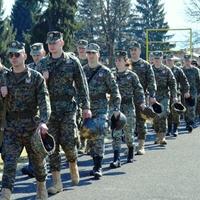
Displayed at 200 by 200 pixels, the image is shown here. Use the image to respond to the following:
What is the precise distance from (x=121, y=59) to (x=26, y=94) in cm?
372

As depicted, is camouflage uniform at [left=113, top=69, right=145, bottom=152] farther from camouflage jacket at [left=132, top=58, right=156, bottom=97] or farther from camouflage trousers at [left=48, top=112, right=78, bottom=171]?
camouflage trousers at [left=48, top=112, right=78, bottom=171]

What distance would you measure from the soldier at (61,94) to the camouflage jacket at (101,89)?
3.94 feet

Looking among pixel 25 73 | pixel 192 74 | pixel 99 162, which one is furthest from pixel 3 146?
pixel 192 74

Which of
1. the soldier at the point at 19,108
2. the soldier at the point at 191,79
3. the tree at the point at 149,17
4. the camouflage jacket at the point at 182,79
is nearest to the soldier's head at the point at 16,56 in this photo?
the soldier at the point at 19,108

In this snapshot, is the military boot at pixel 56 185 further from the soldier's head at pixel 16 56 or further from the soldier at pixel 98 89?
the soldier's head at pixel 16 56

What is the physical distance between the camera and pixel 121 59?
1069 centimetres

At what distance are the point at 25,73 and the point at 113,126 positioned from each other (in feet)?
9.17

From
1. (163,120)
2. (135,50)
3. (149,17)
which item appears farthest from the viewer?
(149,17)

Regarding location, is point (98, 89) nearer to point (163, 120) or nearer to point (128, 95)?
point (128, 95)

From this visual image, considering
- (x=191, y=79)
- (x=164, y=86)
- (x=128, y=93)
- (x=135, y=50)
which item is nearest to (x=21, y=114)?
(x=128, y=93)

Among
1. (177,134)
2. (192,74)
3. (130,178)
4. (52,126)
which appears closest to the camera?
(52,126)

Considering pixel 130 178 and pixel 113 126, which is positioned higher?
pixel 113 126

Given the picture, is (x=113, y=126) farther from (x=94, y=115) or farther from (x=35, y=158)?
(x=35, y=158)

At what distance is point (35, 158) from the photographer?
7.35 meters
